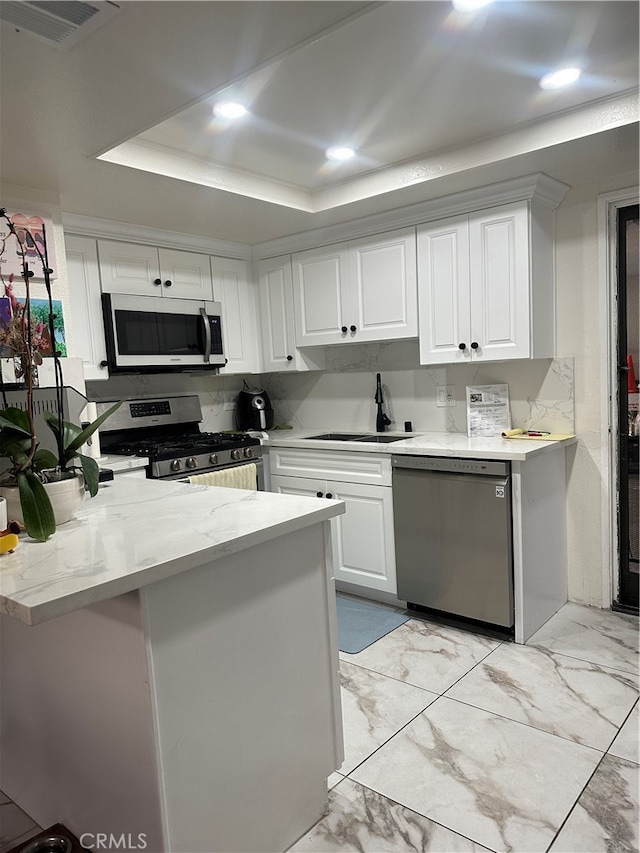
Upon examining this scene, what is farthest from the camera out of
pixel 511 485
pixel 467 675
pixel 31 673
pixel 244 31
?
pixel 511 485

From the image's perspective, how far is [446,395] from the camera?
140 inches

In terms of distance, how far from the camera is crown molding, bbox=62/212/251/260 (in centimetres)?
311

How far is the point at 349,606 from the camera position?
10.9 feet

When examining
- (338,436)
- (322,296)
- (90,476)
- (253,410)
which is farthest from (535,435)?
(90,476)

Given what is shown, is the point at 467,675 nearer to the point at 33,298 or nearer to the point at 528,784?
the point at 528,784

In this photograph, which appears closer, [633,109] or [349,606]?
[633,109]

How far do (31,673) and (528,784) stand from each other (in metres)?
1.58

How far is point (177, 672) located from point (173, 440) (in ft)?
7.71

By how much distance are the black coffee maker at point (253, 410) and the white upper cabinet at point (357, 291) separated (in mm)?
573

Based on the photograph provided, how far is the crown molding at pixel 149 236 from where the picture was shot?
3105mm

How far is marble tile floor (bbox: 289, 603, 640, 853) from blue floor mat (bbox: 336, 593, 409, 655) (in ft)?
0.24

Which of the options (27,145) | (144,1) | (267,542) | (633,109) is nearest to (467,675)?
(267,542)

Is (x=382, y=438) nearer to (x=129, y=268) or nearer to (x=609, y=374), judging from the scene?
(x=609, y=374)

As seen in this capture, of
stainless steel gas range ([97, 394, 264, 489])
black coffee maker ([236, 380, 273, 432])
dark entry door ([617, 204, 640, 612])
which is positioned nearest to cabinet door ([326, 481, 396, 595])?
stainless steel gas range ([97, 394, 264, 489])
